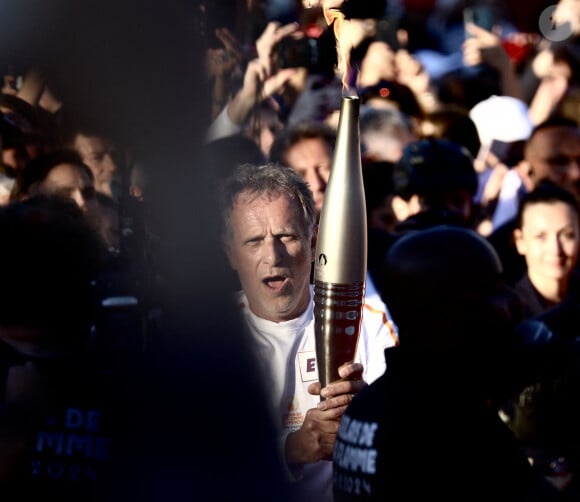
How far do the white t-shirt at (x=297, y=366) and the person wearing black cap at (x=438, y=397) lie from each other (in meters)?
0.13

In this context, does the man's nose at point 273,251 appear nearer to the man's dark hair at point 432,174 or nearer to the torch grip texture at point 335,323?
the torch grip texture at point 335,323

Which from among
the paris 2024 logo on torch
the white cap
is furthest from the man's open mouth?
the paris 2024 logo on torch

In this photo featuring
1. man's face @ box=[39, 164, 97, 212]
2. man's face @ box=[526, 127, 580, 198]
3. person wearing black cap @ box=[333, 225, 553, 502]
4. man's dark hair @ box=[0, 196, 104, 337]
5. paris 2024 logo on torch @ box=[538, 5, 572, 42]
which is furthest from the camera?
paris 2024 logo on torch @ box=[538, 5, 572, 42]

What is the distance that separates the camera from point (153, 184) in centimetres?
179

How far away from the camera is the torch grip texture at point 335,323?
6.17ft

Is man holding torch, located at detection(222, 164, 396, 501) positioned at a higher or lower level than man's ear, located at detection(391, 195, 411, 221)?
lower

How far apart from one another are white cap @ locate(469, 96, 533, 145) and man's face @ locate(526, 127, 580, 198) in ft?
1.82

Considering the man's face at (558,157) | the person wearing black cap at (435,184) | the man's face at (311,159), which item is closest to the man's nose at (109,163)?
the man's face at (311,159)

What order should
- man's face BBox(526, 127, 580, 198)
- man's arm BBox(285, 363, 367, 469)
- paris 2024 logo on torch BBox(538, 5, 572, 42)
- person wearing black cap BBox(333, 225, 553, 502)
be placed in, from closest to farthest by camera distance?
person wearing black cap BBox(333, 225, 553, 502) → man's arm BBox(285, 363, 367, 469) → man's face BBox(526, 127, 580, 198) → paris 2024 logo on torch BBox(538, 5, 572, 42)

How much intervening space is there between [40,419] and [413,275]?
84cm

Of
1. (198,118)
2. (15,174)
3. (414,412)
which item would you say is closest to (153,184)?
(198,118)

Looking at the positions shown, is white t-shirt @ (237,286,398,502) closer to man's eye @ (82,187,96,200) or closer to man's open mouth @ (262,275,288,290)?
man's open mouth @ (262,275,288,290)

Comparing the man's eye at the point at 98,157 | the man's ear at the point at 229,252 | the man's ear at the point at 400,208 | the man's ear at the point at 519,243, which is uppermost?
A: the man's ear at the point at 400,208

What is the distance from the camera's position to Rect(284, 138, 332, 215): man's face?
279 centimetres
